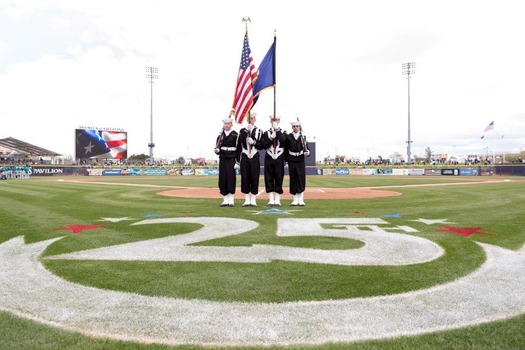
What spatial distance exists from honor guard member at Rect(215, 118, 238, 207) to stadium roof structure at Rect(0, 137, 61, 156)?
95.0m

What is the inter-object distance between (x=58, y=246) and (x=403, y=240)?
5.99m

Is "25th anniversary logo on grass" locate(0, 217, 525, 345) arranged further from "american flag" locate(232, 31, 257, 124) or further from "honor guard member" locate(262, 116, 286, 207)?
"american flag" locate(232, 31, 257, 124)

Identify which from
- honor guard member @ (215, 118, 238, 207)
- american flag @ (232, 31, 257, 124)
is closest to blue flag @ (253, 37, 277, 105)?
american flag @ (232, 31, 257, 124)

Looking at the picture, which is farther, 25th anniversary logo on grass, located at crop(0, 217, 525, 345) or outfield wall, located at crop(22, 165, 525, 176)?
outfield wall, located at crop(22, 165, 525, 176)

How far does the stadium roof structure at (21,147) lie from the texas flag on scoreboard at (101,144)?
125 ft

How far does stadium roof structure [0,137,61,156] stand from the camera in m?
93.6

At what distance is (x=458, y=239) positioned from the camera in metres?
7.17

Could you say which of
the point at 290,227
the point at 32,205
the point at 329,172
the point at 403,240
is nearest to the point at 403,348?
the point at 403,240

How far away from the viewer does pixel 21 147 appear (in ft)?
316

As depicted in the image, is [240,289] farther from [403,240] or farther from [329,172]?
[329,172]

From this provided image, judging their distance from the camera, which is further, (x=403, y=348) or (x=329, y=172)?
(x=329, y=172)

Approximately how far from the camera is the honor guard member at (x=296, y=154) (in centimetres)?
1271

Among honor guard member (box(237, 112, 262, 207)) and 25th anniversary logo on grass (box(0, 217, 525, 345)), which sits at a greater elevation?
honor guard member (box(237, 112, 262, 207))

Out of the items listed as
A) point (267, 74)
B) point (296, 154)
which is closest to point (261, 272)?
point (296, 154)
